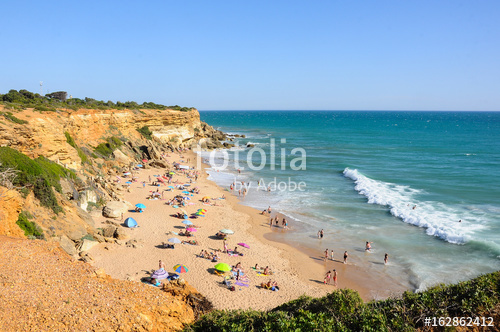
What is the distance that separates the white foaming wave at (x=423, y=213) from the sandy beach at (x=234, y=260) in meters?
8.67

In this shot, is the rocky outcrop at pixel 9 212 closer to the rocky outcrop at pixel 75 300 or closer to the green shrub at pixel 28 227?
the green shrub at pixel 28 227

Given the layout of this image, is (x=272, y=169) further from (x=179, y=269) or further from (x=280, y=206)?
(x=179, y=269)

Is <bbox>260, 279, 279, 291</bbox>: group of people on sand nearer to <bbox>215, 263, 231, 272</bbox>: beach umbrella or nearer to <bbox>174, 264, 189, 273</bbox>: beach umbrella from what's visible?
<bbox>215, 263, 231, 272</bbox>: beach umbrella

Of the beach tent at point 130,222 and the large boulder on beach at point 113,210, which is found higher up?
the large boulder on beach at point 113,210

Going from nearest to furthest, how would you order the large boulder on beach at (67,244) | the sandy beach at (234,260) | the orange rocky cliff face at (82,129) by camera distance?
the large boulder on beach at (67,244) < the sandy beach at (234,260) < the orange rocky cliff face at (82,129)

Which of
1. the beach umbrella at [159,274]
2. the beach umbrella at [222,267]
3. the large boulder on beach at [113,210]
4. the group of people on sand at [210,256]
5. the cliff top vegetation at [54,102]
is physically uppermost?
the cliff top vegetation at [54,102]

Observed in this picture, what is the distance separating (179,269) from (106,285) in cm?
764

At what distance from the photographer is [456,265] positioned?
18562mm

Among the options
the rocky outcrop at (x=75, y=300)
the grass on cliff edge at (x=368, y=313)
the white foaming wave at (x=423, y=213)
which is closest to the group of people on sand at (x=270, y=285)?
the rocky outcrop at (x=75, y=300)

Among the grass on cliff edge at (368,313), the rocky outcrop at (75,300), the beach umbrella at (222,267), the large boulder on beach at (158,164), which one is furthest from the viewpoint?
the large boulder on beach at (158,164)

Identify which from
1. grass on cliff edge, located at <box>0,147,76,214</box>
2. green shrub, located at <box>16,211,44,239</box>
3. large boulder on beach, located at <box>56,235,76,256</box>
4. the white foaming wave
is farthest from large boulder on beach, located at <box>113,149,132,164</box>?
the white foaming wave

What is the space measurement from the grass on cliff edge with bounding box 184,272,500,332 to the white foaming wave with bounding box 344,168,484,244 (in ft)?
50.0

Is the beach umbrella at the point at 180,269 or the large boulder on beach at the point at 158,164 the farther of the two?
the large boulder on beach at the point at 158,164

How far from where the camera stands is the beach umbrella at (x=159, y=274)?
15.1m
